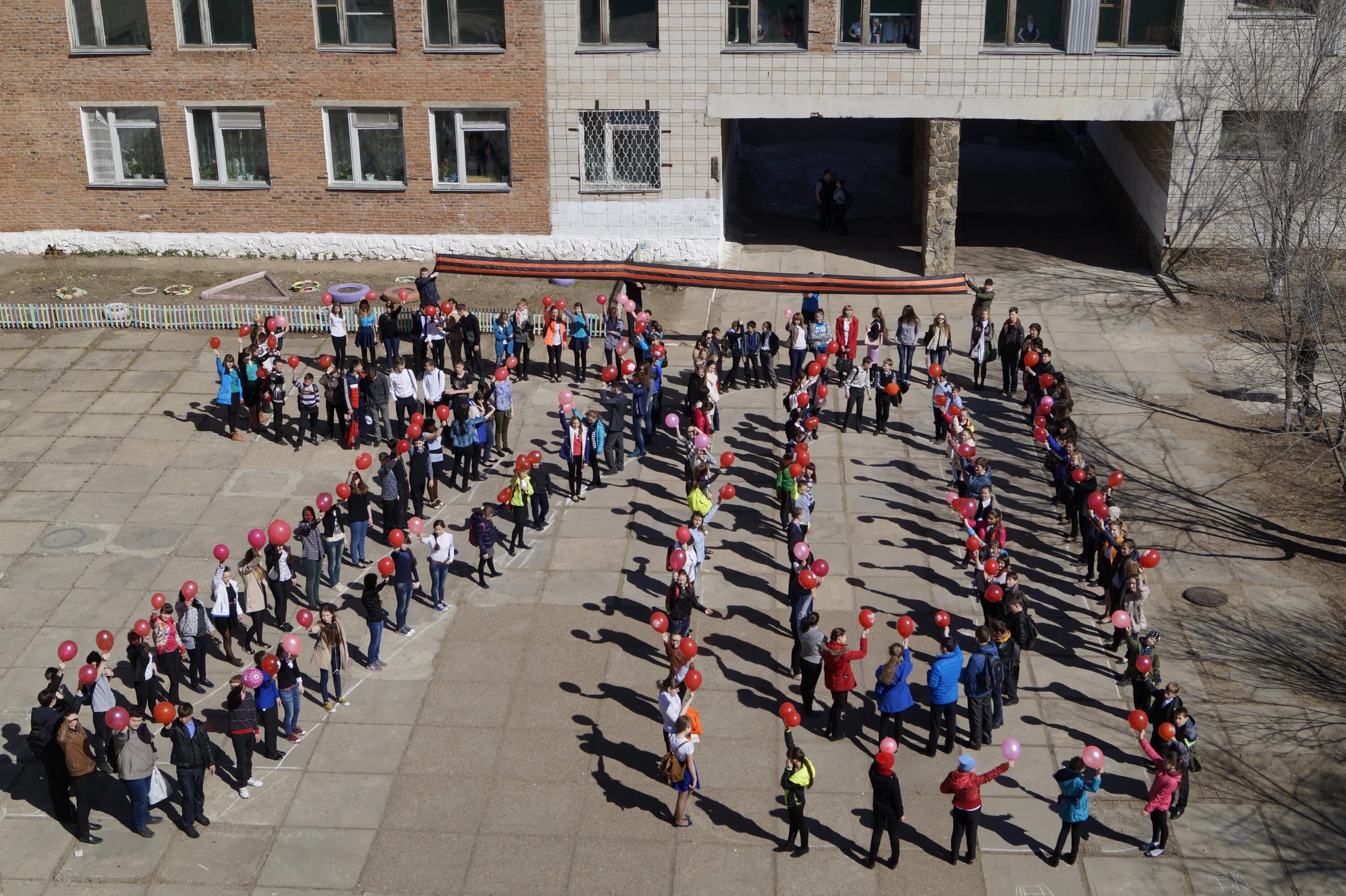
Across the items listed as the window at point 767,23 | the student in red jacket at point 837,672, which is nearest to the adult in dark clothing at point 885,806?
the student in red jacket at point 837,672

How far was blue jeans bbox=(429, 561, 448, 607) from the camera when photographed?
62.8 feet

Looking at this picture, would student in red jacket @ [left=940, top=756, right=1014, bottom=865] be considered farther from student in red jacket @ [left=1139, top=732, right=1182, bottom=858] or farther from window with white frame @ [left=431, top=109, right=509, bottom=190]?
window with white frame @ [left=431, top=109, right=509, bottom=190]

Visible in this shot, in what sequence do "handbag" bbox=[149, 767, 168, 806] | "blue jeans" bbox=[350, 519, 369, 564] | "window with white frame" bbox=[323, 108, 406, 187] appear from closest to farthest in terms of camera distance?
"handbag" bbox=[149, 767, 168, 806], "blue jeans" bbox=[350, 519, 369, 564], "window with white frame" bbox=[323, 108, 406, 187]

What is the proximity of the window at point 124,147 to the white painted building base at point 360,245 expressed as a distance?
4.22 ft

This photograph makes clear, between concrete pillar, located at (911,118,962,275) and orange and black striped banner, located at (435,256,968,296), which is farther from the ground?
concrete pillar, located at (911,118,962,275)

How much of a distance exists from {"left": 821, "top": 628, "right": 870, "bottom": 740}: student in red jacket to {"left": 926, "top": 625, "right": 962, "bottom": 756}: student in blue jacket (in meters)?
0.91

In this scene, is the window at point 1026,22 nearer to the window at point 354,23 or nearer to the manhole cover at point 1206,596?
the window at point 354,23

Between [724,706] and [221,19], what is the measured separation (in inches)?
839

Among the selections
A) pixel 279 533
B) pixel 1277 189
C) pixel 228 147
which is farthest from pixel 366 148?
pixel 1277 189

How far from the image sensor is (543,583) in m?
20.1

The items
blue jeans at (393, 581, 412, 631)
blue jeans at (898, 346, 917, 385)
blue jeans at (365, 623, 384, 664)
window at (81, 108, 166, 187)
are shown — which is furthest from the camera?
window at (81, 108, 166, 187)

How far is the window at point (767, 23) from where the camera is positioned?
1180 inches

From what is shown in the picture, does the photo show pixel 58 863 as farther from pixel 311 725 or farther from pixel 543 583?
pixel 543 583

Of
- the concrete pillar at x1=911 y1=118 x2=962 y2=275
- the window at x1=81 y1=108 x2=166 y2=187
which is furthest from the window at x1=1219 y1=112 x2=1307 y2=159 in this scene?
the window at x1=81 y1=108 x2=166 y2=187
